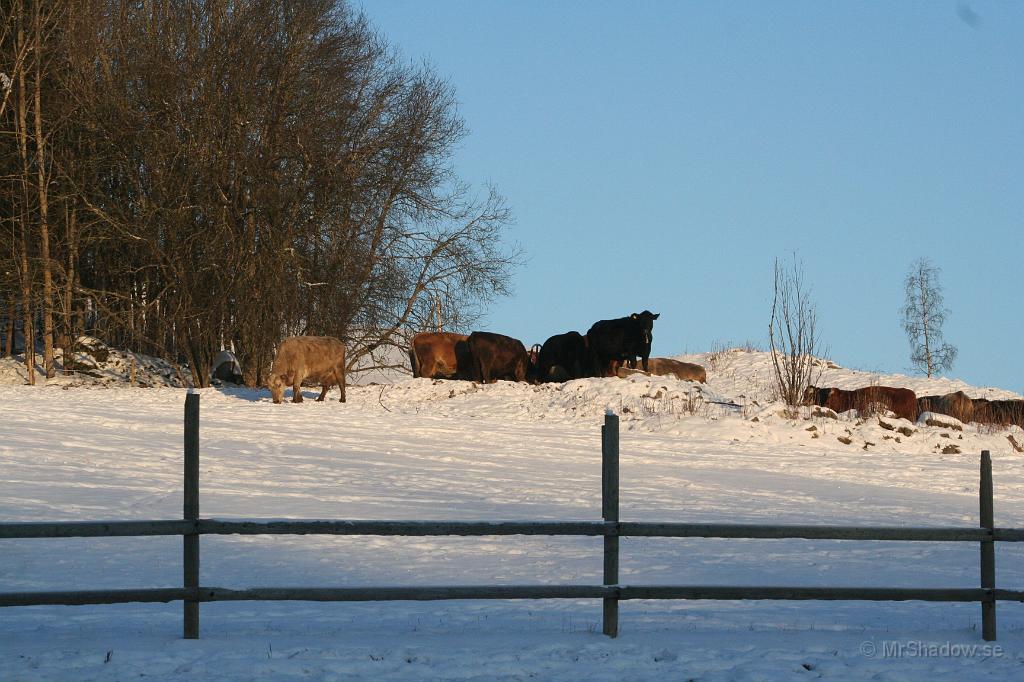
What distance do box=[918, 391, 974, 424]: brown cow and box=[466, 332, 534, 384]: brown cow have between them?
9965mm

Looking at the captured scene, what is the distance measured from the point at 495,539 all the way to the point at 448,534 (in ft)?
16.5

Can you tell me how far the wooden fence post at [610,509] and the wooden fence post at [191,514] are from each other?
2.76 metres

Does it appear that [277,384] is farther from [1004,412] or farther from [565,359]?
[1004,412]

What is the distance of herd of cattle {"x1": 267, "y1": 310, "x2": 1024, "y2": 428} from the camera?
2675cm

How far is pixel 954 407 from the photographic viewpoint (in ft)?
88.2

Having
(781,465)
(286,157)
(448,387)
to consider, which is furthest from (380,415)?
(286,157)

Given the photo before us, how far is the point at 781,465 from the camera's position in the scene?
19891 millimetres

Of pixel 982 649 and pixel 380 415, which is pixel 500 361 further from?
pixel 982 649

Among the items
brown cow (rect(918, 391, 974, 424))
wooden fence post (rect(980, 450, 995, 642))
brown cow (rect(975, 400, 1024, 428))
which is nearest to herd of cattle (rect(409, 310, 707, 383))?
brown cow (rect(918, 391, 974, 424))

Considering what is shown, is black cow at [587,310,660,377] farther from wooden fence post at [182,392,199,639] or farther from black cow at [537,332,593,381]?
wooden fence post at [182,392,199,639]

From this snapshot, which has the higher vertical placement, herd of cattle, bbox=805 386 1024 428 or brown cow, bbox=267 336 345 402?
brown cow, bbox=267 336 345 402

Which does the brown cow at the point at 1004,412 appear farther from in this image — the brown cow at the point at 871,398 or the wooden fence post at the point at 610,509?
the wooden fence post at the point at 610,509

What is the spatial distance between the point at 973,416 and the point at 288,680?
910 inches

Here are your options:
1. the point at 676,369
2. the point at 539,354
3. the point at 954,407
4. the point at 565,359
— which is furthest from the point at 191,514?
the point at 676,369
